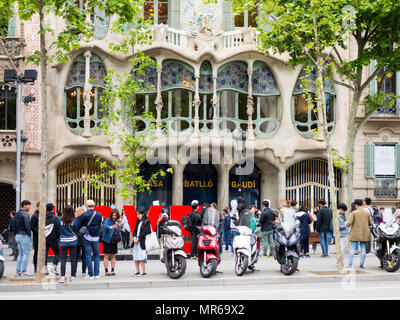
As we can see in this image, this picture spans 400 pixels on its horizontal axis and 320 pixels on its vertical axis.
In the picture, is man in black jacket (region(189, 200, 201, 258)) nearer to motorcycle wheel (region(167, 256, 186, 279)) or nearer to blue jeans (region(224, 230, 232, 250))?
blue jeans (region(224, 230, 232, 250))

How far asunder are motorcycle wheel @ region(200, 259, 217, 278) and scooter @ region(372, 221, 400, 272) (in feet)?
13.7

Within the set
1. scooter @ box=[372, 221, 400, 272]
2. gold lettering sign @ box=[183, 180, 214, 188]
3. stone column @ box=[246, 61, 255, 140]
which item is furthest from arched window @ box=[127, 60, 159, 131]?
scooter @ box=[372, 221, 400, 272]

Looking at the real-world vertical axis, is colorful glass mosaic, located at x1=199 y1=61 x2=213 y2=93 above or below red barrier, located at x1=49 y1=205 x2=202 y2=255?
above

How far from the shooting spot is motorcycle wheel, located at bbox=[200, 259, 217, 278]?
13836 millimetres

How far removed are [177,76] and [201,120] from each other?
222 centimetres

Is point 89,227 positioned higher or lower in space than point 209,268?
higher

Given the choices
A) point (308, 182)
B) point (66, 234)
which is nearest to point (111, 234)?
point (66, 234)

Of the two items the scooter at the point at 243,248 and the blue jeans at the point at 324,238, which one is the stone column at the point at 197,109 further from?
the scooter at the point at 243,248

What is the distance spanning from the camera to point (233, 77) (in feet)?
92.1

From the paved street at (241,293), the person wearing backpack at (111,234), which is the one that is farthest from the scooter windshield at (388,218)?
the person wearing backpack at (111,234)

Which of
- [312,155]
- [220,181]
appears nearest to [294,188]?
[312,155]

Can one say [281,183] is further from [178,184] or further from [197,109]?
[197,109]

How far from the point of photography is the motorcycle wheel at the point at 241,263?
14.2 metres

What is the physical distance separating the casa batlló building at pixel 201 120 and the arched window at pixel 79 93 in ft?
0.14
